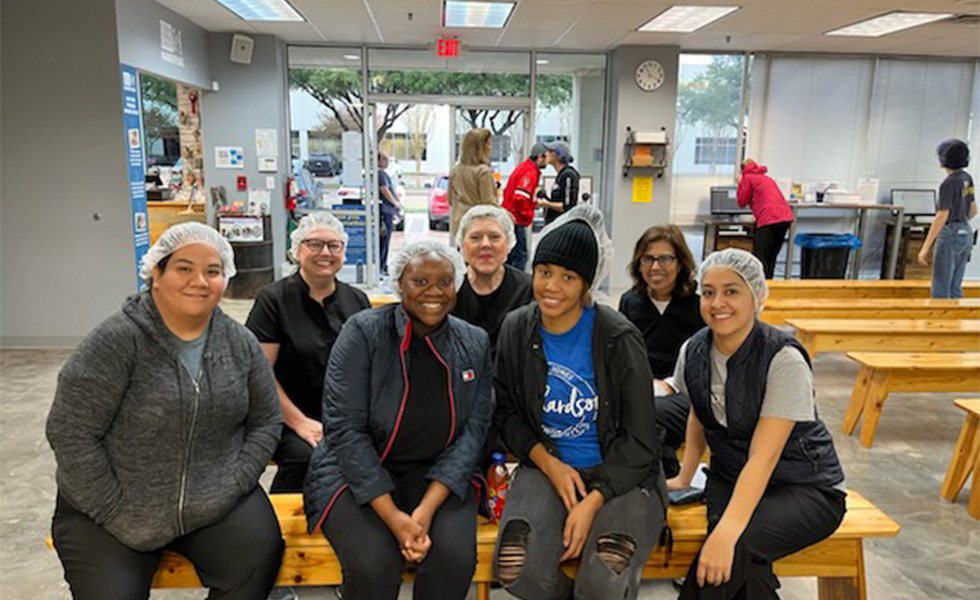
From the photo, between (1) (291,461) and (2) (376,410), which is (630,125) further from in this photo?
(2) (376,410)

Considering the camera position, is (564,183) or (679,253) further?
(564,183)

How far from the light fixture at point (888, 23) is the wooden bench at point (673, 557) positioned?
5384mm

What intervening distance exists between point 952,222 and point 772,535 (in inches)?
191

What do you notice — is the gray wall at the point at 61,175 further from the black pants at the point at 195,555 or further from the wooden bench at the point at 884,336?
the wooden bench at the point at 884,336

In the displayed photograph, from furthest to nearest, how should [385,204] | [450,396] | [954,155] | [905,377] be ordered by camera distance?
[385,204]
[954,155]
[905,377]
[450,396]

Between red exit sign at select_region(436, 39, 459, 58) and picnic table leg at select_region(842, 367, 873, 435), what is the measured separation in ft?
16.5

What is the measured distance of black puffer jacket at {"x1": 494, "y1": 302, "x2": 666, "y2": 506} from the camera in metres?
1.83

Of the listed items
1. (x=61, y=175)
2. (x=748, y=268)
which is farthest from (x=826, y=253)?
(x=61, y=175)

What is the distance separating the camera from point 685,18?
6016 mm

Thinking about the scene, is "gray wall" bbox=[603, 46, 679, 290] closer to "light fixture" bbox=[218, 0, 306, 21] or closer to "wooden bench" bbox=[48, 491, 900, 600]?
"light fixture" bbox=[218, 0, 306, 21]

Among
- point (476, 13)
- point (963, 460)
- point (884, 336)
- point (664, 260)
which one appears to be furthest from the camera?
point (476, 13)

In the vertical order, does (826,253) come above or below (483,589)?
above

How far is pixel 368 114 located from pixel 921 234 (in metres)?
6.64

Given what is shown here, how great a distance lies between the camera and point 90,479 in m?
1.61
